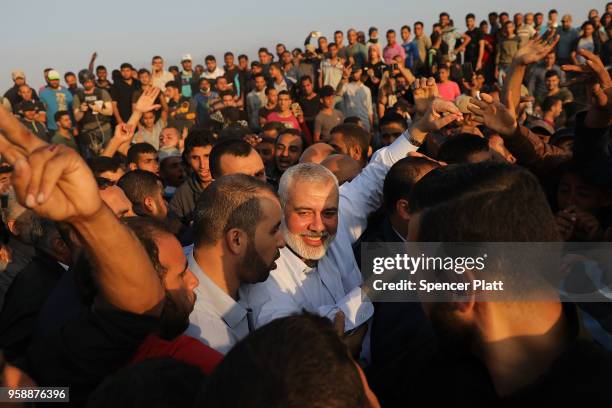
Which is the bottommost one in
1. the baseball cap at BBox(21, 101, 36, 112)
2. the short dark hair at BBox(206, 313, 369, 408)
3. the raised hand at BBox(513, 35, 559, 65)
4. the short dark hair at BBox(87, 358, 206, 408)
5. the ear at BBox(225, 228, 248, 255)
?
the baseball cap at BBox(21, 101, 36, 112)

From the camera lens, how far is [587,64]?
3645 millimetres

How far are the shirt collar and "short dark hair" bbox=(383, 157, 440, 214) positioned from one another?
138cm

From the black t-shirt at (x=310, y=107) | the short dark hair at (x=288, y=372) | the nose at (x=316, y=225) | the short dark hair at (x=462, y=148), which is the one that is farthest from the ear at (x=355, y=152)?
the short dark hair at (x=288, y=372)

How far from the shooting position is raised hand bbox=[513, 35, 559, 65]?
4.26 m

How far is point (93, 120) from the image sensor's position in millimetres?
11672

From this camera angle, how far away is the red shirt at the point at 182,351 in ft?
6.10

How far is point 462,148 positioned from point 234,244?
2.03m

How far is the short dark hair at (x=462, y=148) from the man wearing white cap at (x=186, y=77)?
1026 centimetres

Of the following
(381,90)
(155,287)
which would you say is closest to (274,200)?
(155,287)

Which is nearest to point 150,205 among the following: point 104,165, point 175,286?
point 104,165

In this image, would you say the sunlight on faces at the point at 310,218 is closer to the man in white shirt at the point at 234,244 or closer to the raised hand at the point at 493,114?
the man in white shirt at the point at 234,244

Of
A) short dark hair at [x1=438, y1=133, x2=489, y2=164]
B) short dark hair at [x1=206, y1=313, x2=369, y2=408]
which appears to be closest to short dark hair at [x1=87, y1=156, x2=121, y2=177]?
short dark hair at [x1=438, y1=133, x2=489, y2=164]

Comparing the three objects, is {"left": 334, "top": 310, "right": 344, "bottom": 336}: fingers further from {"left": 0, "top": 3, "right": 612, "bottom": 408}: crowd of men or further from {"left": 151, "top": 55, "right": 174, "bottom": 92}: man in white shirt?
{"left": 151, "top": 55, "right": 174, "bottom": 92}: man in white shirt

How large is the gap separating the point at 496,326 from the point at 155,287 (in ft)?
3.24
